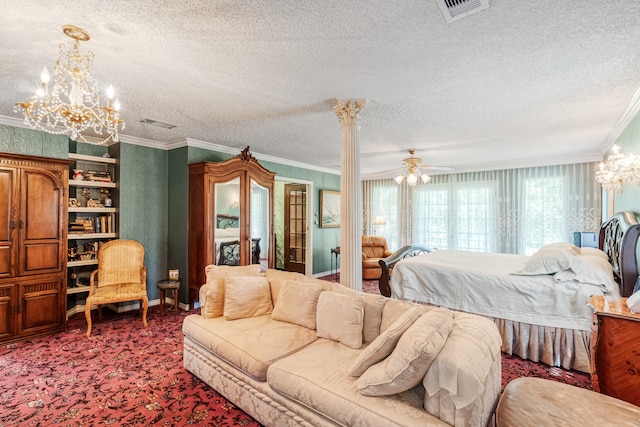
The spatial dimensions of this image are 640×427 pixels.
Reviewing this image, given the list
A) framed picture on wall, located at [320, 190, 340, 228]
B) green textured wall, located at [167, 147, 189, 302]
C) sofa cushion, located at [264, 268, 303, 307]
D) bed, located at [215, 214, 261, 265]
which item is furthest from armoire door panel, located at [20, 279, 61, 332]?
framed picture on wall, located at [320, 190, 340, 228]

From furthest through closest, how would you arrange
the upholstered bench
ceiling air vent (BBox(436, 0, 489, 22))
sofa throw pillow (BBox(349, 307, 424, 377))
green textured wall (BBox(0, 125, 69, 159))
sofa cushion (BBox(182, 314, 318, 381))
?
green textured wall (BBox(0, 125, 69, 159)), sofa cushion (BBox(182, 314, 318, 381)), sofa throw pillow (BBox(349, 307, 424, 377)), ceiling air vent (BBox(436, 0, 489, 22)), the upholstered bench

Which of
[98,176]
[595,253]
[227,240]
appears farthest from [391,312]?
[98,176]

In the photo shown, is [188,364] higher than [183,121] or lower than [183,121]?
lower

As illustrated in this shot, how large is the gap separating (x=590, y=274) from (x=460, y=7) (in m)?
2.65

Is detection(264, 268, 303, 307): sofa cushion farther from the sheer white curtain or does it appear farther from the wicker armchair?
the sheer white curtain

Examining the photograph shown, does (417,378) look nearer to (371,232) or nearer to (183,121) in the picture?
(183,121)

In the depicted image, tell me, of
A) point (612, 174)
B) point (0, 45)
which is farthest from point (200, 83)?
point (612, 174)

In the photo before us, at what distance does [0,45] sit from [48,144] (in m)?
2.17

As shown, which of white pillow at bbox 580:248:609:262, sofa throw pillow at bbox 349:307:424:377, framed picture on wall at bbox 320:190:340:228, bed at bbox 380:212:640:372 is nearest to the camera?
sofa throw pillow at bbox 349:307:424:377

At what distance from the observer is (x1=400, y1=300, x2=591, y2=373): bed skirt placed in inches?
107

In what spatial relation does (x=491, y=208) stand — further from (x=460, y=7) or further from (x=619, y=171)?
(x=460, y=7)

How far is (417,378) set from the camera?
1491 mm

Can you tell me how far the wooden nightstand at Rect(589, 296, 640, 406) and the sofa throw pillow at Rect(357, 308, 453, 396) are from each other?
111 cm

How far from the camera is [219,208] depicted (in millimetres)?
4375
